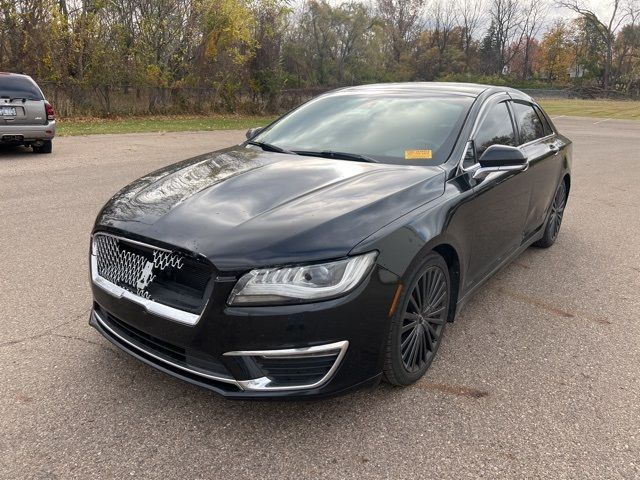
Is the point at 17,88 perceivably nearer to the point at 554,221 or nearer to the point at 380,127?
the point at 380,127

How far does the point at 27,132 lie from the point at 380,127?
949 centimetres

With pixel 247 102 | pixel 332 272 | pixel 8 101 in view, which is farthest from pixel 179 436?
pixel 247 102

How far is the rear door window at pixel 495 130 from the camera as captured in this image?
370 cm

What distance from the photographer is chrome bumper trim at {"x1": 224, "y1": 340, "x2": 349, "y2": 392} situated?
229 cm

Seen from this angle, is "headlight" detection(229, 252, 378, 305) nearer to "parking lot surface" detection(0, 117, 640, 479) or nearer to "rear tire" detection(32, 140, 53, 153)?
"parking lot surface" detection(0, 117, 640, 479)

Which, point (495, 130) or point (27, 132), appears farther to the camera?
point (27, 132)

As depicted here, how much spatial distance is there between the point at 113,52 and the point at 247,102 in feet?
27.8

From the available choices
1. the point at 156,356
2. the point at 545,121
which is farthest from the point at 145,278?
the point at 545,121

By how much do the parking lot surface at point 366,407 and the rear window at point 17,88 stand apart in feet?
24.3

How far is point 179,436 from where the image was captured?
96.6 inches

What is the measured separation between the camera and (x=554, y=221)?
565cm

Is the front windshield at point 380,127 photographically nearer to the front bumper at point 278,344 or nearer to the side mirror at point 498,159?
the side mirror at point 498,159

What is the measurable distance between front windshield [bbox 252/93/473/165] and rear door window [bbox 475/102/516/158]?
0.19m

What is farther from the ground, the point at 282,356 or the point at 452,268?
the point at 452,268
